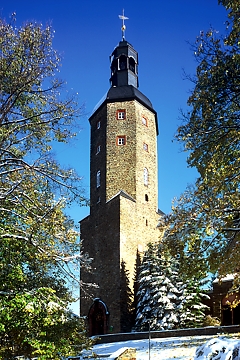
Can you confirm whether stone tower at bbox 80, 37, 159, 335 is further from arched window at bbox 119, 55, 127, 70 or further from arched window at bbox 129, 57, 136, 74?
arched window at bbox 129, 57, 136, 74

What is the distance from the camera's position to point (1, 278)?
8789 mm

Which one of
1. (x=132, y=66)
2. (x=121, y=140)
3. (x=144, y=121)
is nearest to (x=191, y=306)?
(x=121, y=140)

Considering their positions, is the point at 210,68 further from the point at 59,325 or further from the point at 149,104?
the point at 149,104

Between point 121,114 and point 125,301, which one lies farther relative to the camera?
point 121,114

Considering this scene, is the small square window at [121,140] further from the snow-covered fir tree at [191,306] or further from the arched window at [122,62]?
the snow-covered fir tree at [191,306]

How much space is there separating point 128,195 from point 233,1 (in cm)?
2006

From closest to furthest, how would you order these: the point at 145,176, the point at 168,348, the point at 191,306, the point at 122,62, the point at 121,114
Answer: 1. the point at 168,348
2. the point at 191,306
3. the point at 145,176
4. the point at 121,114
5. the point at 122,62

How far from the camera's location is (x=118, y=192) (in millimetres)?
29344

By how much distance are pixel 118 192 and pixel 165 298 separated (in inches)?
305

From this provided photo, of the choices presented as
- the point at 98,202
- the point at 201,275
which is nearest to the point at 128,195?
the point at 98,202

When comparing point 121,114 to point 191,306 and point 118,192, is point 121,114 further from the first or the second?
point 191,306

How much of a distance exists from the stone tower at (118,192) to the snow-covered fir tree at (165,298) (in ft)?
4.52

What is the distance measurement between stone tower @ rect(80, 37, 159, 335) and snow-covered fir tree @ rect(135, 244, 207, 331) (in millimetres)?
1379

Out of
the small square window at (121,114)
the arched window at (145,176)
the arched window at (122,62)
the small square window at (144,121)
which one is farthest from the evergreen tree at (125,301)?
the arched window at (122,62)
